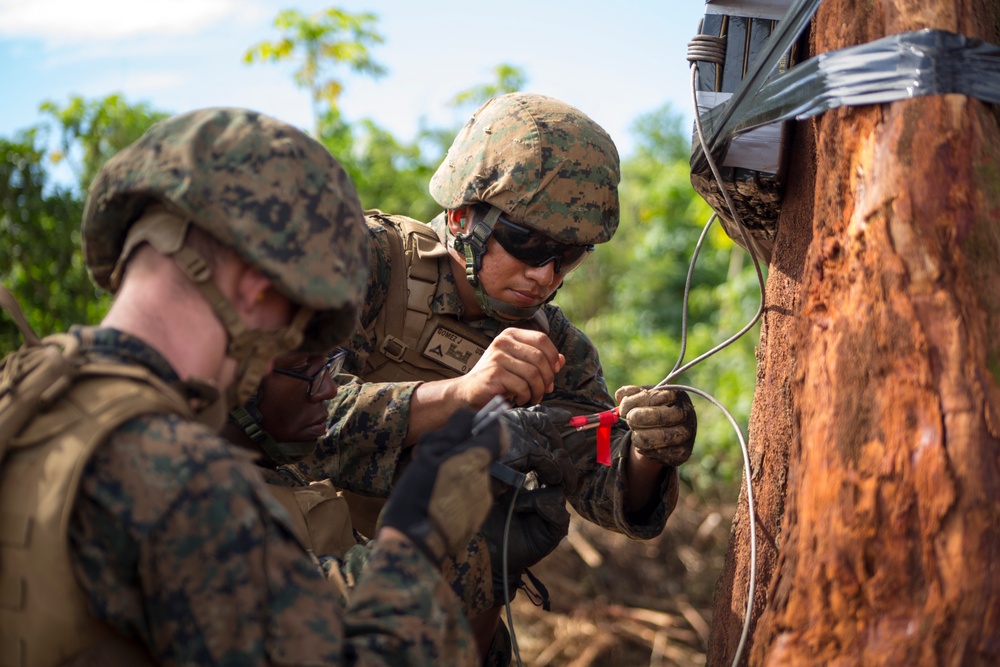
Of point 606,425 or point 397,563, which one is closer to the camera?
point 397,563

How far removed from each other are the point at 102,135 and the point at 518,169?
20.8 feet

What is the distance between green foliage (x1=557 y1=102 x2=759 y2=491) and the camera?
995 cm

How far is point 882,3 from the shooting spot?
2.57m

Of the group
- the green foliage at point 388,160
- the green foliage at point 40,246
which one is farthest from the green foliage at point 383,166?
the green foliage at point 40,246

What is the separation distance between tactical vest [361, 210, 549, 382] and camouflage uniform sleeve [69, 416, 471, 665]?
6.55 feet

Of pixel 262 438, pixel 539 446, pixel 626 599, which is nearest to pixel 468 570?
pixel 539 446

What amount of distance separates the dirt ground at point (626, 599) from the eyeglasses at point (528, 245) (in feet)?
13.1

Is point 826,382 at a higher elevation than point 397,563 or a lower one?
higher

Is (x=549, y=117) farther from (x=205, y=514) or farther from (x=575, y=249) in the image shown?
(x=205, y=514)

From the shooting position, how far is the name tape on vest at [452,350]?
3.92 metres

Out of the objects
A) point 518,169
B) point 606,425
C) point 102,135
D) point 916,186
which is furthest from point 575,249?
point 102,135

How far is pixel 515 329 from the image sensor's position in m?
3.37

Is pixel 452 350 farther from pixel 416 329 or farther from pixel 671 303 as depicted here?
pixel 671 303

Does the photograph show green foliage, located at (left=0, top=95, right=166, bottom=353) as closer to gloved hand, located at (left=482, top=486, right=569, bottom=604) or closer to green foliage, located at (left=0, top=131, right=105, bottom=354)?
green foliage, located at (left=0, top=131, right=105, bottom=354)
